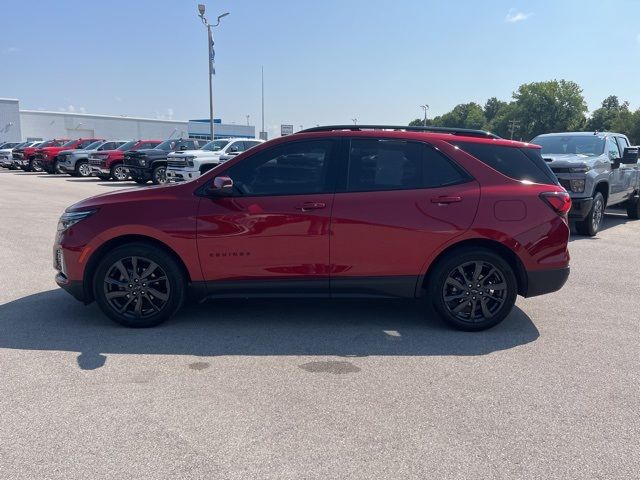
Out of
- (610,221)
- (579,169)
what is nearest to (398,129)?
(579,169)

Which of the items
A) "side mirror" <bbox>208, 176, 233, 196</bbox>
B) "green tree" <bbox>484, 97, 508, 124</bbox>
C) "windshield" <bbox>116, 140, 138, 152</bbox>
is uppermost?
"green tree" <bbox>484, 97, 508, 124</bbox>

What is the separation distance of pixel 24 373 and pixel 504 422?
3369 mm

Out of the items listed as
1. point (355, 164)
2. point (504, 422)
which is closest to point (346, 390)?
point (504, 422)

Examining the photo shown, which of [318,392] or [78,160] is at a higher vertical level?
[78,160]

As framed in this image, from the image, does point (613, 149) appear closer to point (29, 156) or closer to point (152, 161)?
point (152, 161)

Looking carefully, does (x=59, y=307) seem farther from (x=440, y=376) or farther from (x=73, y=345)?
(x=440, y=376)

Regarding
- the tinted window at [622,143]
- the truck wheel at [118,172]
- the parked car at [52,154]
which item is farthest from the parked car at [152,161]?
the tinted window at [622,143]

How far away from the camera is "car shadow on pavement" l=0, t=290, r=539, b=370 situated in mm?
4645

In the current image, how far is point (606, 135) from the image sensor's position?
465 inches

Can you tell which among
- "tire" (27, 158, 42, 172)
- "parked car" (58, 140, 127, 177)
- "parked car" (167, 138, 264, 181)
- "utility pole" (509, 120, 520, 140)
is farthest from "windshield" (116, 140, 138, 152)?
"utility pole" (509, 120, 520, 140)

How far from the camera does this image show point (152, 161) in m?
20.7

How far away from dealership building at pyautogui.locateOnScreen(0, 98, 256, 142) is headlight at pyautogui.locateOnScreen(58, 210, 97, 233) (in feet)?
228

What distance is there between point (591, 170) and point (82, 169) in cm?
2312

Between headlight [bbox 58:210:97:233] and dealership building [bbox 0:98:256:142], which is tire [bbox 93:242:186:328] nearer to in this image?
headlight [bbox 58:210:97:233]
